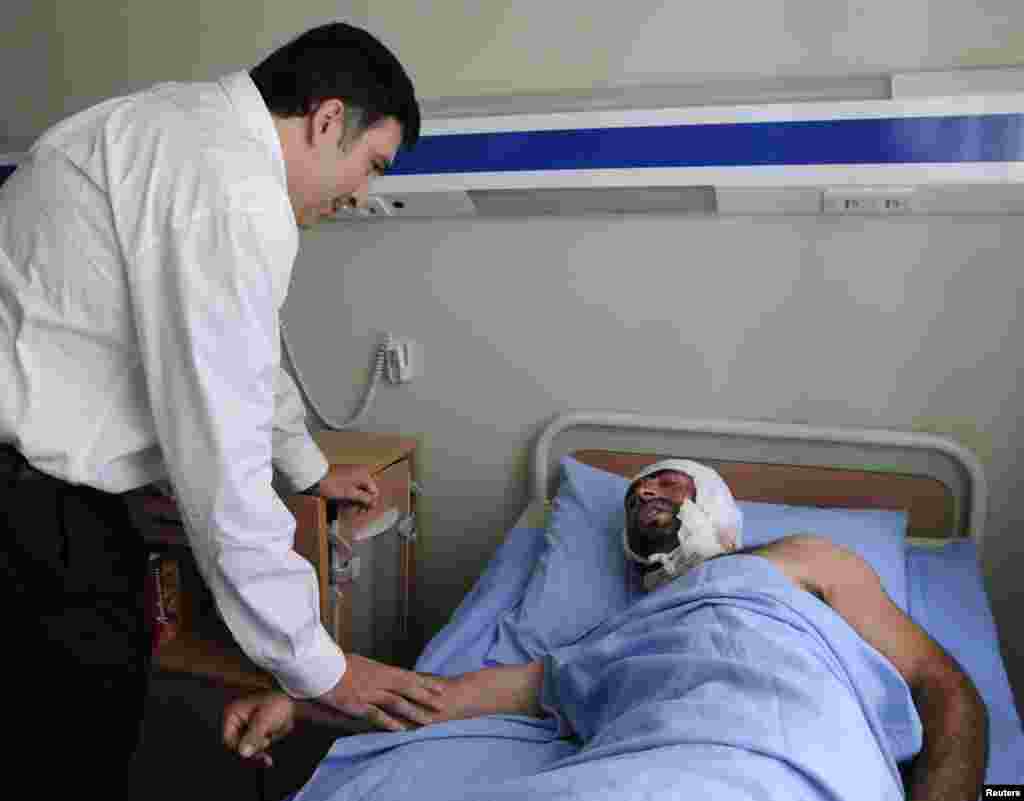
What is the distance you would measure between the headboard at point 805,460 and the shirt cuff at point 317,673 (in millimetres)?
1069

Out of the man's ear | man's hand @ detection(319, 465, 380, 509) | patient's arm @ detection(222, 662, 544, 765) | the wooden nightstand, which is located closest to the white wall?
the wooden nightstand

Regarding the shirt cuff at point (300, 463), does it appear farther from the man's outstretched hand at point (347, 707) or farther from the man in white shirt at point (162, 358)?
the man's outstretched hand at point (347, 707)

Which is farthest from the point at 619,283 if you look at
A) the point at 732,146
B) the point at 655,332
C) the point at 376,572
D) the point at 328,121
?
the point at 328,121

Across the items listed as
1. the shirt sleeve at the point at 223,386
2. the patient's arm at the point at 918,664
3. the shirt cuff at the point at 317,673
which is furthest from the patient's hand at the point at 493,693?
the patient's arm at the point at 918,664

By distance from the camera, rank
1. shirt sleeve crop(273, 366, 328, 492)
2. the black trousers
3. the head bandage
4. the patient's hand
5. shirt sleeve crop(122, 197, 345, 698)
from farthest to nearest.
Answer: shirt sleeve crop(273, 366, 328, 492) → the head bandage → the patient's hand → the black trousers → shirt sleeve crop(122, 197, 345, 698)

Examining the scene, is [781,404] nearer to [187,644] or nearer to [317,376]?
[317,376]

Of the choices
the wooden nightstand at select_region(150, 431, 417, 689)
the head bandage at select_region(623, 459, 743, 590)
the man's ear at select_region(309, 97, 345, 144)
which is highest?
the man's ear at select_region(309, 97, 345, 144)

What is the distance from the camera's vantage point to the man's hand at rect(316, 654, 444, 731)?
3.85ft

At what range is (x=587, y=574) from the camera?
1.73m

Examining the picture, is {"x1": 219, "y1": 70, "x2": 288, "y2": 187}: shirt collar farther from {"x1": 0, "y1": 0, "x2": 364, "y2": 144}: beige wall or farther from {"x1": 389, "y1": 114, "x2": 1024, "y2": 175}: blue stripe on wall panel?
{"x1": 0, "y1": 0, "x2": 364, "y2": 144}: beige wall

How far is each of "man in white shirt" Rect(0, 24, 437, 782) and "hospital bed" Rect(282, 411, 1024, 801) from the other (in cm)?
12

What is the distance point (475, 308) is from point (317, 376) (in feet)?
1.73

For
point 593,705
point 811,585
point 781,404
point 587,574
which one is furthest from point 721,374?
point 593,705

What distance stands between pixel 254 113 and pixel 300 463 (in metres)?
0.76
